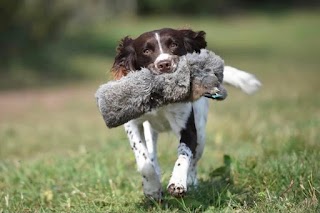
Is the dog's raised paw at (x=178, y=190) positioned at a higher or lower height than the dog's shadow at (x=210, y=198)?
higher

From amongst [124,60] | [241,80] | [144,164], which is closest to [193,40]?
[124,60]

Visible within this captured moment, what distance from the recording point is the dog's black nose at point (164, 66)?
4461 mm

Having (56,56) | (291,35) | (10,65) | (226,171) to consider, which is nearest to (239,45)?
(291,35)

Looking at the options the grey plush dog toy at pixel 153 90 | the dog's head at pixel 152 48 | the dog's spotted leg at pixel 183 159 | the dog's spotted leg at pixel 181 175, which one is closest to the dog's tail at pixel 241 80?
the dog's head at pixel 152 48

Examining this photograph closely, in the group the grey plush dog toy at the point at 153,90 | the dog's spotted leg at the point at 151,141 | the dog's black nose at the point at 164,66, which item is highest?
the dog's black nose at the point at 164,66

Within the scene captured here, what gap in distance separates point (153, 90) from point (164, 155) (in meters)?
2.08

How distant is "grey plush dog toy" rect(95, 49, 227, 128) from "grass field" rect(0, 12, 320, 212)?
650 millimetres

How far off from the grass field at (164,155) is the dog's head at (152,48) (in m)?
0.90

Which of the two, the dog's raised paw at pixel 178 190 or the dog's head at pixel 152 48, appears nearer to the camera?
the dog's raised paw at pixel 178 190

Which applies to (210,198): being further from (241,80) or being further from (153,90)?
(241,80)

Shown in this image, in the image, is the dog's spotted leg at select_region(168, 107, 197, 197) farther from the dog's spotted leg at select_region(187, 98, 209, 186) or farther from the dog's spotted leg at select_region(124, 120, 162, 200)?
the dog's spotted leg at select_region(187, 98, 209, 186)

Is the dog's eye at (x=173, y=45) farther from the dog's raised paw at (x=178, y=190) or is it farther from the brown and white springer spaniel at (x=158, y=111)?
the dog's raised paw at (x=178, y=190)

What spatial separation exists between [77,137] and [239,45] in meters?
16.8

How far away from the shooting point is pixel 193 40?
511 cm
